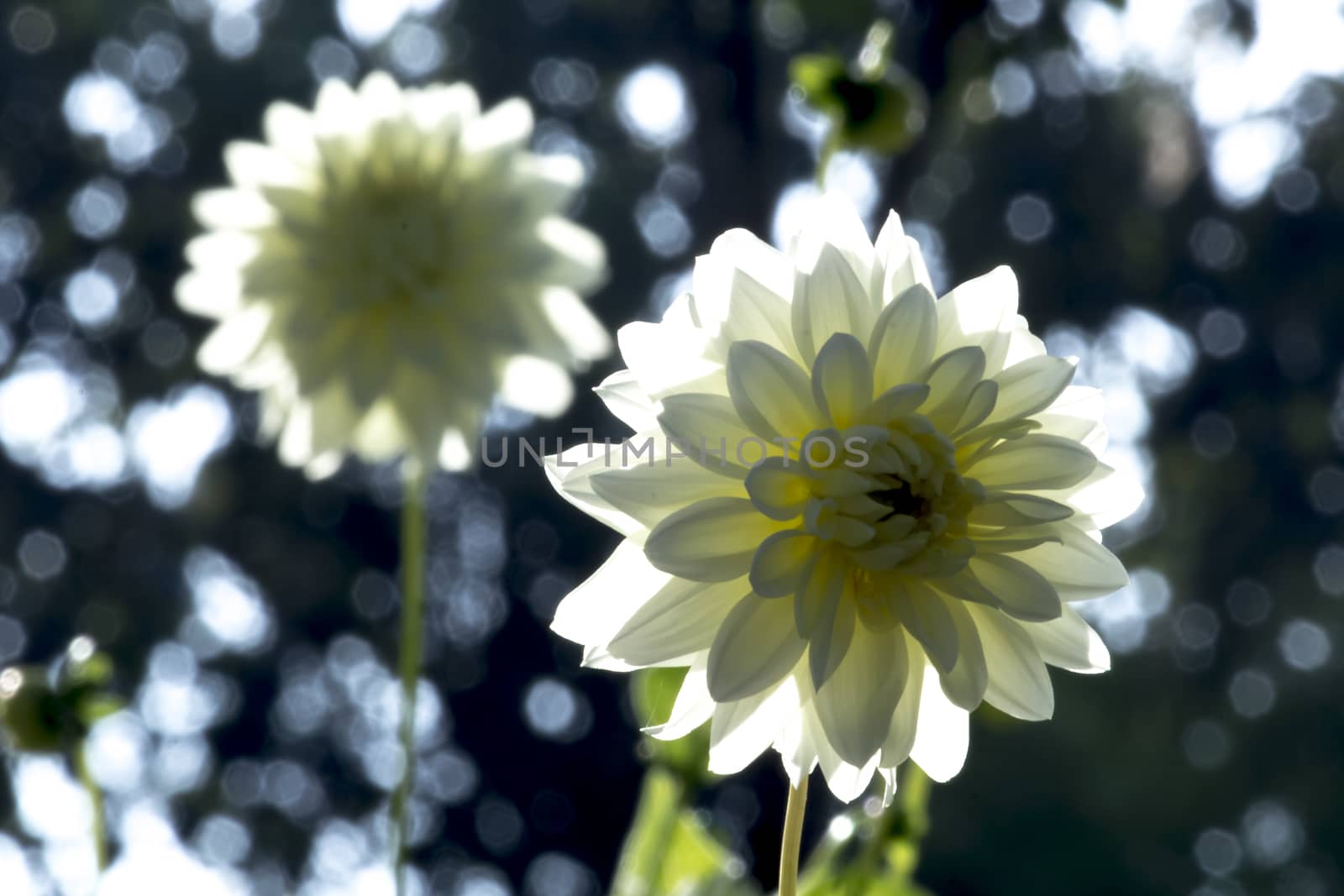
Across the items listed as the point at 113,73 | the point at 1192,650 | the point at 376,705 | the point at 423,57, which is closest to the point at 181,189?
the point at 113,73

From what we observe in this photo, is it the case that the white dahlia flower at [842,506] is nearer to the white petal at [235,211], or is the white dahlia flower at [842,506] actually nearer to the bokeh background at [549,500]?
the white petal at [235,211]

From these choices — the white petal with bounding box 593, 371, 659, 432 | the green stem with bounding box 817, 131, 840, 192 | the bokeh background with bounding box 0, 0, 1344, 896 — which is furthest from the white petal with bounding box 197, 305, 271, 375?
the bokeh background with bounding box 0, 0, 1344, 896

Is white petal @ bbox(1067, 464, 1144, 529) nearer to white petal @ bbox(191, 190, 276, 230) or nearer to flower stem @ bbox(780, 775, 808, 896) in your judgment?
flower stem @ bbox(780, 775, 808, 896)

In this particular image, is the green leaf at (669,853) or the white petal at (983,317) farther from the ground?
the white petal at (983,317)

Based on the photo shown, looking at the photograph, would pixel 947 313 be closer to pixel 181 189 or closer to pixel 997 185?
pixel 997 185

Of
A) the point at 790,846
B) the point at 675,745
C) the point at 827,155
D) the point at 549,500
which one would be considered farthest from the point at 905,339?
the point at 549,500

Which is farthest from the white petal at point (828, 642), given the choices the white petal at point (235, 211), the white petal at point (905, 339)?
the white petal at point (235, 211)

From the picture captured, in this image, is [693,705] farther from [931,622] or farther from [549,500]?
[549,500]
